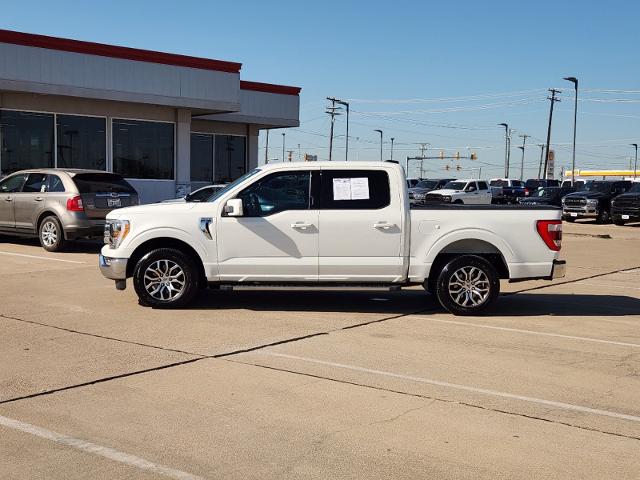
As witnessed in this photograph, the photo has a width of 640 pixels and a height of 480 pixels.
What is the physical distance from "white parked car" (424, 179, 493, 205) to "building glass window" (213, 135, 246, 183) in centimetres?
1161

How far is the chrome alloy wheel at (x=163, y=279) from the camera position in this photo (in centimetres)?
973

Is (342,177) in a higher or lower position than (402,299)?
higher

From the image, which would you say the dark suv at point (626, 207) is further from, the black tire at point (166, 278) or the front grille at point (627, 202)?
the black tire at point (166, 278)

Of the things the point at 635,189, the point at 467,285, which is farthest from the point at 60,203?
the point at 635,189

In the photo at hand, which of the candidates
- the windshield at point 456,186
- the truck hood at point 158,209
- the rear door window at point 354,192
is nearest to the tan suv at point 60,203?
the truck hood at point 158,209

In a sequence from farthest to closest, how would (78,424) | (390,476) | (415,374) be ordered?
(415,374) → (78,424) → (390,476)

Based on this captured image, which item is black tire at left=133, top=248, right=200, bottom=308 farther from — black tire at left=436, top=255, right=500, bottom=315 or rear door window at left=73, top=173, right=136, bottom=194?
rear door window at left=73, top=173, right=136, bottom=194

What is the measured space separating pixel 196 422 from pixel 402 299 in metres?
6.13

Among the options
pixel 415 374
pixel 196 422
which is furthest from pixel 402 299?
pixel 196 422

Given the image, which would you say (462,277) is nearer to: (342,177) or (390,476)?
(342,177)

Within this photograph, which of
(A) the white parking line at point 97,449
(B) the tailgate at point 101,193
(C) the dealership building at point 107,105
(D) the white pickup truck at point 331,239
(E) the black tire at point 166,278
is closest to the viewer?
(A) the white parking line at point 97,449

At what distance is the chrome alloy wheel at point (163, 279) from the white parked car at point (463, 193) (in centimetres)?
3129

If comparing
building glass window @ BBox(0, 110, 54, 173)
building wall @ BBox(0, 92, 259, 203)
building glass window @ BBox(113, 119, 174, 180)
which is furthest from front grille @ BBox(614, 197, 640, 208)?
building glass window @ BBox(0, 110, 54, 173)

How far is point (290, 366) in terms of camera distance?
701cm
